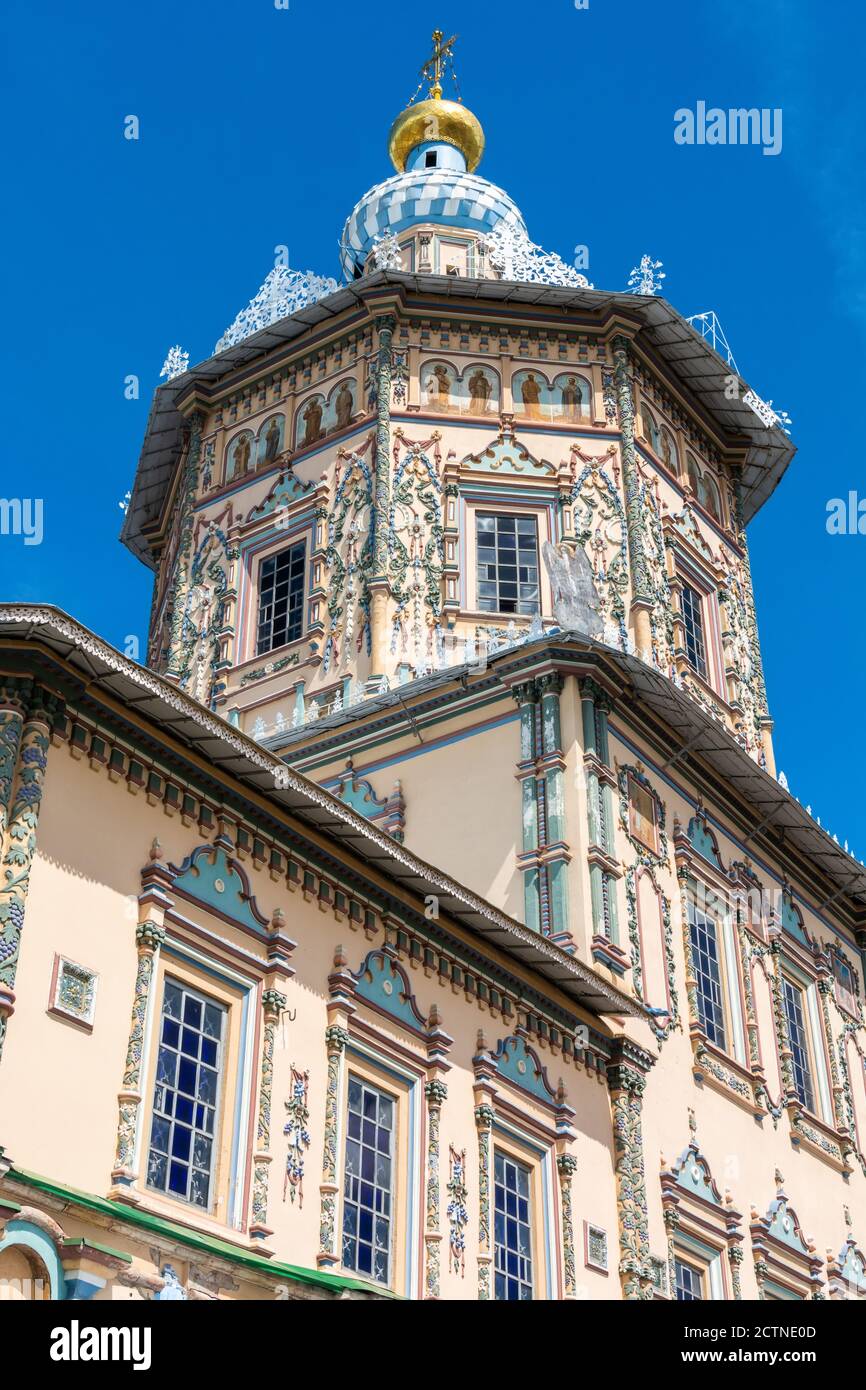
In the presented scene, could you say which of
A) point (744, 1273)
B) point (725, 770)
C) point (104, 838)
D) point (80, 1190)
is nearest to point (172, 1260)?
point (80, 1190)

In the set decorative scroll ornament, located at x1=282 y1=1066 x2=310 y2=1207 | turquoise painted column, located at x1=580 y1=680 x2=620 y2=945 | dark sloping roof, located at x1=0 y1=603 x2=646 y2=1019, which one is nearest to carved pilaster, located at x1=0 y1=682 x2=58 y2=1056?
dark sloping roof, located at x1=0 y1=603 x2=646 y2=1019

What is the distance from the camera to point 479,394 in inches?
936

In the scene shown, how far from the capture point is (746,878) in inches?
842

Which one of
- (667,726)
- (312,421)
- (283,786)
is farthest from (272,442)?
(283,786)

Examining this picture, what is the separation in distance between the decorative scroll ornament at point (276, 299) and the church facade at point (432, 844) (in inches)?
2.6

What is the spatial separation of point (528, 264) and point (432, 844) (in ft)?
32.1

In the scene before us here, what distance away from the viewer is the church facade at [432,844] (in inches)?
480

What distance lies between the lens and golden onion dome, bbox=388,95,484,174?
30312mm

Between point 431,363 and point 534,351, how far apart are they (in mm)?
1416

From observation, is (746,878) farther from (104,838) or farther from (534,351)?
(104,838)

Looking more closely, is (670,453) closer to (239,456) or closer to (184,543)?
(239,456)

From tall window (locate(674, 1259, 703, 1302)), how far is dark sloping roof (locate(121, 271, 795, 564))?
12676 millimetres

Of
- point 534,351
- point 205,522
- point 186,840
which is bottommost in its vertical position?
point 186,840

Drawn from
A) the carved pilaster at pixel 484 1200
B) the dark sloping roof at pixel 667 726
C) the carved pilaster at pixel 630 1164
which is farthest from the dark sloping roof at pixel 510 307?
the carved pilaster at pixel 484 1200
